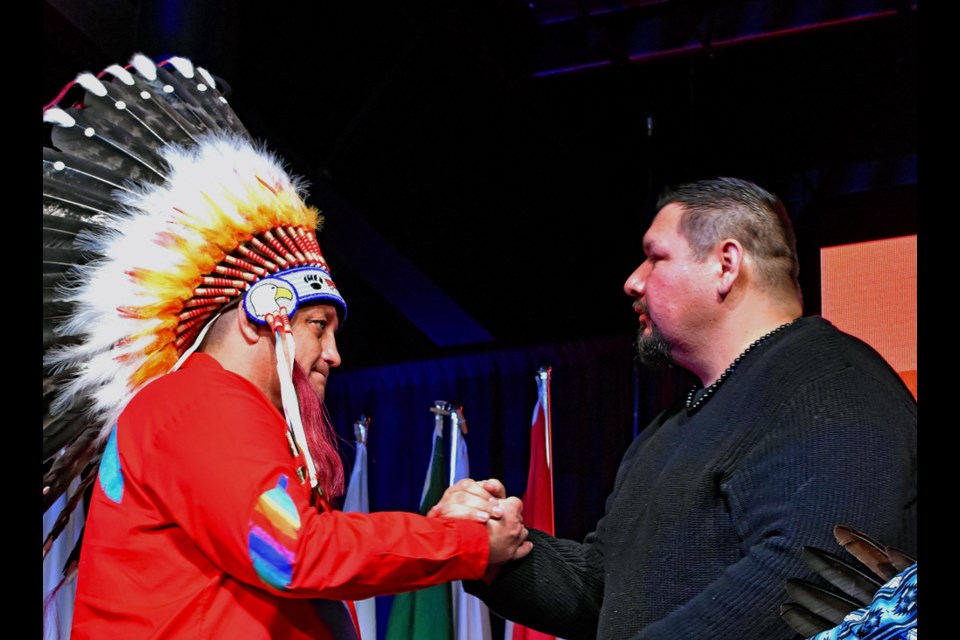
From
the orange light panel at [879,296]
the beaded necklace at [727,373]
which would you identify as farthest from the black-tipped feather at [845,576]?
the orange light panel at [879,296]

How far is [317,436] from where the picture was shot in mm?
2449

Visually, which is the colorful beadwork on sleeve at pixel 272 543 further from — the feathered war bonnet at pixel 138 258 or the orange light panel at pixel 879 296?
the orange light panel at pixel 879 296

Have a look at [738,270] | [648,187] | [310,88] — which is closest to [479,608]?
[648,187]

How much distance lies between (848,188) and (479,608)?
230 centimetres

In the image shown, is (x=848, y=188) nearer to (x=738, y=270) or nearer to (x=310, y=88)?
(x=310, y=88)

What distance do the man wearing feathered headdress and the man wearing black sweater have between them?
0.23 meters

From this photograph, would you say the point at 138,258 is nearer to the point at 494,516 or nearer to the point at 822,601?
the point at 494,516

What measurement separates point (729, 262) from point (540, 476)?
2.33 metres

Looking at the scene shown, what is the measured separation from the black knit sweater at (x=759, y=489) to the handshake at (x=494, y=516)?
0.19m

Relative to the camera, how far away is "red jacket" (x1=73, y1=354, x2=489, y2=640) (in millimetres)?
1952

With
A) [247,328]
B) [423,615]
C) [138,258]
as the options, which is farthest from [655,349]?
[423,615]

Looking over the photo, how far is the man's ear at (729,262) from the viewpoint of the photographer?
7.69 ft

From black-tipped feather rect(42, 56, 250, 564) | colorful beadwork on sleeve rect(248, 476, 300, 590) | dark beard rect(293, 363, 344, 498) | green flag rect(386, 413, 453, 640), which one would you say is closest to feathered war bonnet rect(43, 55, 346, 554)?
black-tipped feather rect(42, 56, 250, 564)

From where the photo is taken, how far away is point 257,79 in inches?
169
